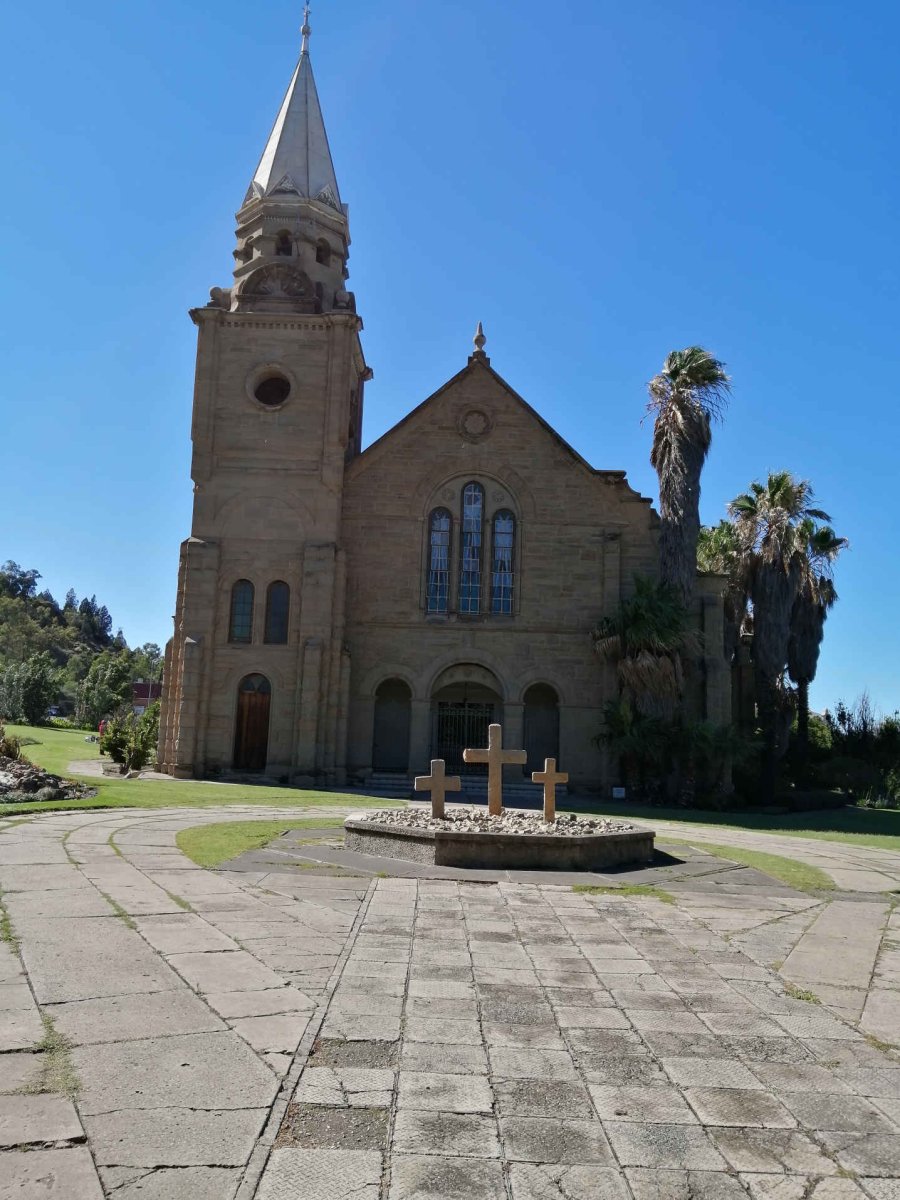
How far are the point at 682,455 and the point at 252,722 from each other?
15.7 metres

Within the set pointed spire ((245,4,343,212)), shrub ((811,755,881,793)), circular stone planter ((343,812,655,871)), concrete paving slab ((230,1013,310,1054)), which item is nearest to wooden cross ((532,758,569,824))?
circular stone planter ((343,812,655,871))

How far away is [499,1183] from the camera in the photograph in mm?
3398

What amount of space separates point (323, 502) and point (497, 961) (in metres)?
24.2

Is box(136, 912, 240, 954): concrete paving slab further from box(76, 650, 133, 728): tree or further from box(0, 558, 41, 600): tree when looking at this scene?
box(0, 558, 41, 600): tree

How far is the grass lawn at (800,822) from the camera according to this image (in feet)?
63.5

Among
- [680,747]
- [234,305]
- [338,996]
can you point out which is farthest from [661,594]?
[338,996]

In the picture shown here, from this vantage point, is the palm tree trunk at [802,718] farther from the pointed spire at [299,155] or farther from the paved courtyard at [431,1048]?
the paved courtyard at [431,1048]

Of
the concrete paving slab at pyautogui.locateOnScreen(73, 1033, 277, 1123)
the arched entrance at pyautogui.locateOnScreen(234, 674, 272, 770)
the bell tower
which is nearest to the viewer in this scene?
the concrete paving slab at pyautogui.locateOnScreen(73, 1033, 277, 1123)

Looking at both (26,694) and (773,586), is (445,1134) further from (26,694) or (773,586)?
(26,694)

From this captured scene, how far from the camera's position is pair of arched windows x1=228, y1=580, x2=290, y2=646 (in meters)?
29.3

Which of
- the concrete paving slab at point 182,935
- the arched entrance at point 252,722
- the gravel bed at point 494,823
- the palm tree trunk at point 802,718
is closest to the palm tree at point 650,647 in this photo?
the palm tree trunk at point 802,718

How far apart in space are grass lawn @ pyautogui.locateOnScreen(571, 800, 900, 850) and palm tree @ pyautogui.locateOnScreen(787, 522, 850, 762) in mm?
6883

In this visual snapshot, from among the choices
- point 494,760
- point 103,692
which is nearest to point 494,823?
point 494,760

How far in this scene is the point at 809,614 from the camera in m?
33.6
